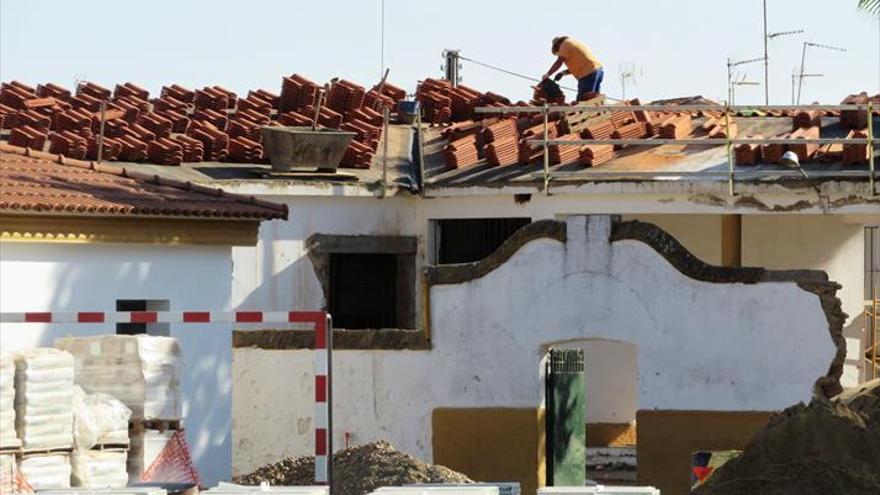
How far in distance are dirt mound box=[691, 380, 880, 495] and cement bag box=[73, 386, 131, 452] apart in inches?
184

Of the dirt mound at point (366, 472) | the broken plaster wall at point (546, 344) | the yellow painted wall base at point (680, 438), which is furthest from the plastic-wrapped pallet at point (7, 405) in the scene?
the yellow painted wall base at point (680, 438)

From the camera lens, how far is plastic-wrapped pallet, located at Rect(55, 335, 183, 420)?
60.0 feet

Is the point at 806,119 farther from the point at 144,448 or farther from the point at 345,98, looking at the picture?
the point at 144,448

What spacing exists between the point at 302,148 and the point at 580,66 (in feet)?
17.9

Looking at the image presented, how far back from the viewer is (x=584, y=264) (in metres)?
25.1

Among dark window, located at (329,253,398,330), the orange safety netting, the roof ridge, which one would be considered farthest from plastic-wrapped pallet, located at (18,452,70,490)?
dark window, located at (329,253,398,330)

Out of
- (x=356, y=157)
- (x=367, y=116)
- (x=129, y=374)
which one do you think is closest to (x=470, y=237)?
(x=356, y=157)

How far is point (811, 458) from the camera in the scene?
17.1 meters

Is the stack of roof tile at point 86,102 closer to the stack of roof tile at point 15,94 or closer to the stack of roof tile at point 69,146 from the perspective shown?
the stack of roof tile at point 15,94

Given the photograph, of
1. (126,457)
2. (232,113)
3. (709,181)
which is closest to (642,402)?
(709,181)

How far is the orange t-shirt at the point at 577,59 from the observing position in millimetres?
32625

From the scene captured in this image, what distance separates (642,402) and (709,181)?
157 inches

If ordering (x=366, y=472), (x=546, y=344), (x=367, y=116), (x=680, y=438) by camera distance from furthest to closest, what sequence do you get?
(x=367, y=116) < (x=546, y=344) < (x=680, y=438) < (x=366, y=472)

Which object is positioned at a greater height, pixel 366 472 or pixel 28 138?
pixel 28 138
